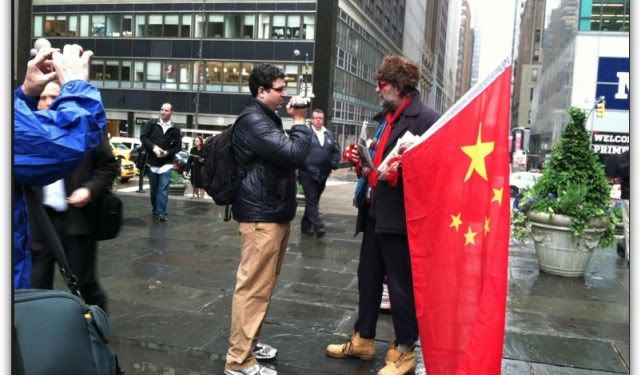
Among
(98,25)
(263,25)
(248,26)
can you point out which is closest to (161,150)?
(263,25)

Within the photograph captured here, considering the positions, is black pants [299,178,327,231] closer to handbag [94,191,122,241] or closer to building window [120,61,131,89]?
handbag [94,191,122,241]

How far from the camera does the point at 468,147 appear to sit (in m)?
2.66

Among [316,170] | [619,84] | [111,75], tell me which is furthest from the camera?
[111,75]

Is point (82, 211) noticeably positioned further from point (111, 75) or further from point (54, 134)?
point (111, 75)

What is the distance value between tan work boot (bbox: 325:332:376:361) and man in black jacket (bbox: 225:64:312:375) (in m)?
0.53

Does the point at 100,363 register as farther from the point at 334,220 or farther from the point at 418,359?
the point at 334,220

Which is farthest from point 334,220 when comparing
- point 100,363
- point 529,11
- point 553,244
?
point 529,11

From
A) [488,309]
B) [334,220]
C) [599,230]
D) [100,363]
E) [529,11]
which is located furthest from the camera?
[529,11]

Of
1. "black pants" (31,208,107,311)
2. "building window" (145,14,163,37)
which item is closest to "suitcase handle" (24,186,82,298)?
"black pants" (31,208,107,311)

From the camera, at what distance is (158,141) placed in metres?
9.66

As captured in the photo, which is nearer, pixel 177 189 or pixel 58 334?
pixel 58 334

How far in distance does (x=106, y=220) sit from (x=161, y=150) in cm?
615

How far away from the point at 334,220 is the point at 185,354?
7363mm

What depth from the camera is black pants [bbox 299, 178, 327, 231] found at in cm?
872
